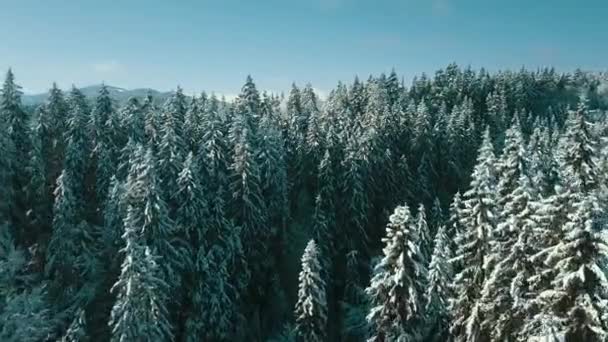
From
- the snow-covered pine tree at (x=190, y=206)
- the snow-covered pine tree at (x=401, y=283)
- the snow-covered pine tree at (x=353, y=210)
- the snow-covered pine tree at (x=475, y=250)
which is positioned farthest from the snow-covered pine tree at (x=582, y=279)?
the snow-covered pine tree at (x=353, y=210)

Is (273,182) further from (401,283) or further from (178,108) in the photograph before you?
(401,283)

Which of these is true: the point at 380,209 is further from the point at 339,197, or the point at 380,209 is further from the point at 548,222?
the point at 548,222

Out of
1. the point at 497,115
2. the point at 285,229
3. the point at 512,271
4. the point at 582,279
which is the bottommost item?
the point at 582,279

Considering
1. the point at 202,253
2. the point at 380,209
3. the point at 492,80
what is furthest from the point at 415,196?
the point at 492,80

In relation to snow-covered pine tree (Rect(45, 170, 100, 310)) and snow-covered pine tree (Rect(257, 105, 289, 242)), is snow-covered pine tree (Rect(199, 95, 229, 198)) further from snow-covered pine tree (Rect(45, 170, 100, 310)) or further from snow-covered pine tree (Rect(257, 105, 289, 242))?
snow-covered pine tree (Rect(45, 170, 100, 310))

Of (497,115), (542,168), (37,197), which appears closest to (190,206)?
(37,197)

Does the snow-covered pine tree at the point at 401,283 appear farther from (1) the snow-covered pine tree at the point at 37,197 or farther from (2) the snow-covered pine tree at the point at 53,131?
(2) the snow-covered pine tree at the point at 53,131
